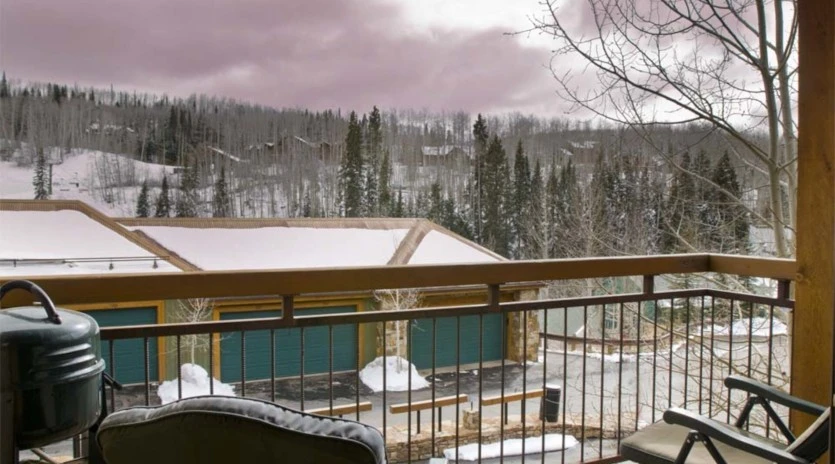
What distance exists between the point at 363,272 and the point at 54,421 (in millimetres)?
1031

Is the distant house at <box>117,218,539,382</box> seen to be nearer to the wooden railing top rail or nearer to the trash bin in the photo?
the trash bin

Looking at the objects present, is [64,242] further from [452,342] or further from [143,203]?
[452,342]

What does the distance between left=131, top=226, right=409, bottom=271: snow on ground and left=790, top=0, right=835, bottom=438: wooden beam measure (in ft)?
10.3

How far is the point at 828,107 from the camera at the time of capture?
237 cm

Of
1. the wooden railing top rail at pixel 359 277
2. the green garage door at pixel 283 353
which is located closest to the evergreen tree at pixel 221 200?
the green garage door at pixel 283 353

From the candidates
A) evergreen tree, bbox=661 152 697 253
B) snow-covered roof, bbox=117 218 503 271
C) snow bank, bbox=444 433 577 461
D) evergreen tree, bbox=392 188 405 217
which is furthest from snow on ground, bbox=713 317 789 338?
evergreen tree, bbox=392 188 405 217

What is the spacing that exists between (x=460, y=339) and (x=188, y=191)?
2.60 metres

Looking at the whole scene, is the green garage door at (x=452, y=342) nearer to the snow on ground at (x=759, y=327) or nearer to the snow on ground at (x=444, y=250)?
the snow on ground at (x=444, y=250)

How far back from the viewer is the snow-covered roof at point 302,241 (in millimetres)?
4931

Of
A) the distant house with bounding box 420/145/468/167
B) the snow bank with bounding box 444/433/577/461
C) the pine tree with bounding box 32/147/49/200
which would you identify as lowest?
the snow bank with bounding box 444/433/577/461

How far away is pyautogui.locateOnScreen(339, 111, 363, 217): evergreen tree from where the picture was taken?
5527 millimetres

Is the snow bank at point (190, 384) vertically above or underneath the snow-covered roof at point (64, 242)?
underneath

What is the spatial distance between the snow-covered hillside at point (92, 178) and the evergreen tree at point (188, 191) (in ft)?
0.32

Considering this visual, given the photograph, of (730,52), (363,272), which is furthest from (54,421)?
(730,52)
